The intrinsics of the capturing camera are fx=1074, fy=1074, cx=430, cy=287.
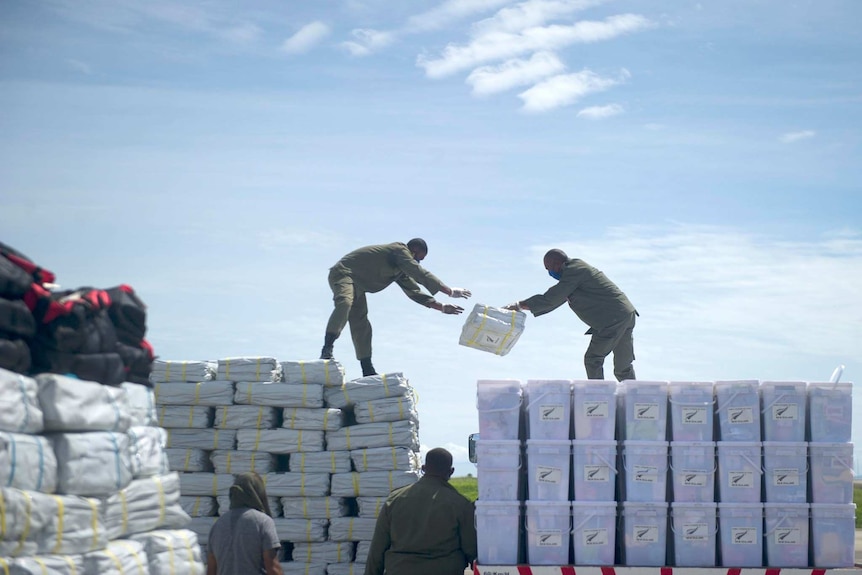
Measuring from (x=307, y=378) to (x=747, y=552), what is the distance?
5.07m

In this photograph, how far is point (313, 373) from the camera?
11.8 m

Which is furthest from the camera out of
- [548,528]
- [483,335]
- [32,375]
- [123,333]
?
[483,335]

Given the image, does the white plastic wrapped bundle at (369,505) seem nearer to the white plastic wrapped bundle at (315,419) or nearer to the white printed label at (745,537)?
the white plastic wrapped bundle at (315,419)

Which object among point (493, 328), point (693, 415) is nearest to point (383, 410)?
point (493, 328)

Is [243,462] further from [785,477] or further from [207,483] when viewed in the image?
[785,477]

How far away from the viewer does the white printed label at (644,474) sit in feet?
29.2

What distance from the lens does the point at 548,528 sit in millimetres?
8867

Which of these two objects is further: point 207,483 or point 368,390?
point 207,483

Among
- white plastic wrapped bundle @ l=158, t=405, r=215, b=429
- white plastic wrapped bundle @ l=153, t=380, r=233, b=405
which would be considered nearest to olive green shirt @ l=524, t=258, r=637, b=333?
white plastic wrapped bundle @ l=153, t=380, r=233, b=405

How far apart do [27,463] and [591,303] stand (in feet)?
23.9

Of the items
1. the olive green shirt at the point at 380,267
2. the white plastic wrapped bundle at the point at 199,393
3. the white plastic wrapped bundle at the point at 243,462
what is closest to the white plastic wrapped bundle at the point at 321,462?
the white plastic wrapped bundle at the point at 243,462

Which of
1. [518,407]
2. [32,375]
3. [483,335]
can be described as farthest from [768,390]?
[32,375]

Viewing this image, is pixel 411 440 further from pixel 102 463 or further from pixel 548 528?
pixel 102 463

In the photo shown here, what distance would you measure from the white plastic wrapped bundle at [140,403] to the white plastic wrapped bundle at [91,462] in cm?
48
